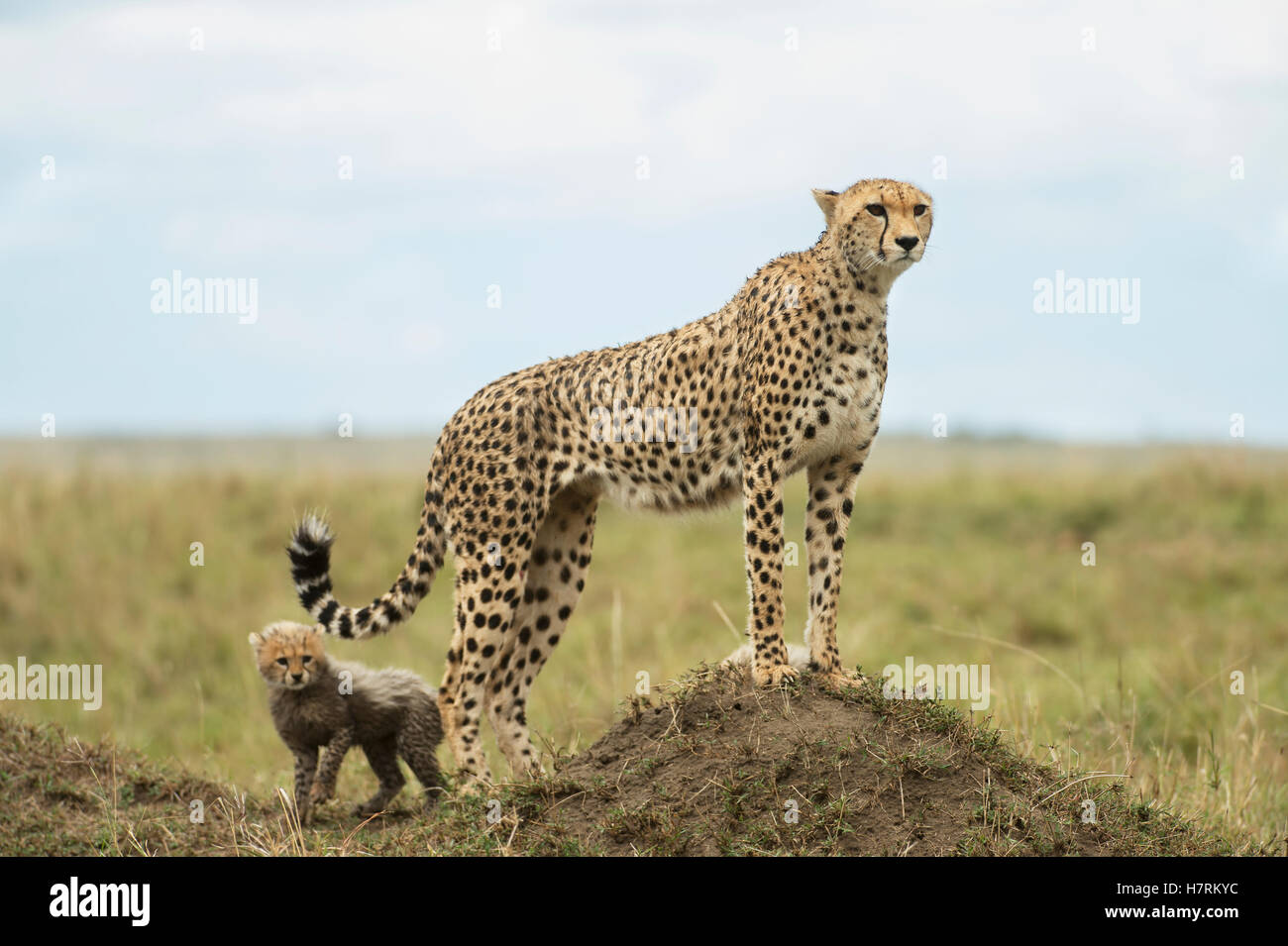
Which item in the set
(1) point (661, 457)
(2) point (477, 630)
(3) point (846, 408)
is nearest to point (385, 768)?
(2) point (477, 630)

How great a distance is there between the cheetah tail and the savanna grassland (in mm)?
1508

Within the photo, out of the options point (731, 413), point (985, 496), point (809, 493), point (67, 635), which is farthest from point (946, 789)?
point (985, 496)

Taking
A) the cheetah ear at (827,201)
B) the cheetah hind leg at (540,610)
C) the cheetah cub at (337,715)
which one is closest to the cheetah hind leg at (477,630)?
the cheetah hind leg at (540,610)

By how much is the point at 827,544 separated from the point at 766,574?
0.35m

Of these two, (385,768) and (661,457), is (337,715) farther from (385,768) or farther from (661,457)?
(661,457)

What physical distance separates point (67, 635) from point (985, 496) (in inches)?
371

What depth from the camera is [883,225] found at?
16.0ft

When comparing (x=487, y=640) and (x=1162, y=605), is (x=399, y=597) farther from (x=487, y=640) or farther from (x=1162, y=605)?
(x=1162, y=605)

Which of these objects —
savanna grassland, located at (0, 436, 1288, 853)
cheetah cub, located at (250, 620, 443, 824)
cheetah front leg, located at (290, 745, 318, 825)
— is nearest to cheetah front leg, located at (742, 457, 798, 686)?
cheetah cub, located at (250, 620, 443, 824)

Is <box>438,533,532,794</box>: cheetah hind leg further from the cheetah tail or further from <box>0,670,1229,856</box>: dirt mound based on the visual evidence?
<box>0,670,1229,856</box>: dirt mound

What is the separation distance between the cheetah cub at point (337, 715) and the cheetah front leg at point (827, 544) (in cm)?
176

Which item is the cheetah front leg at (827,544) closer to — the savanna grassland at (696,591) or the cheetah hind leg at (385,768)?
the cheetah hind leg at (385,768)

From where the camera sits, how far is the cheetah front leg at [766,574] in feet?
16.1
